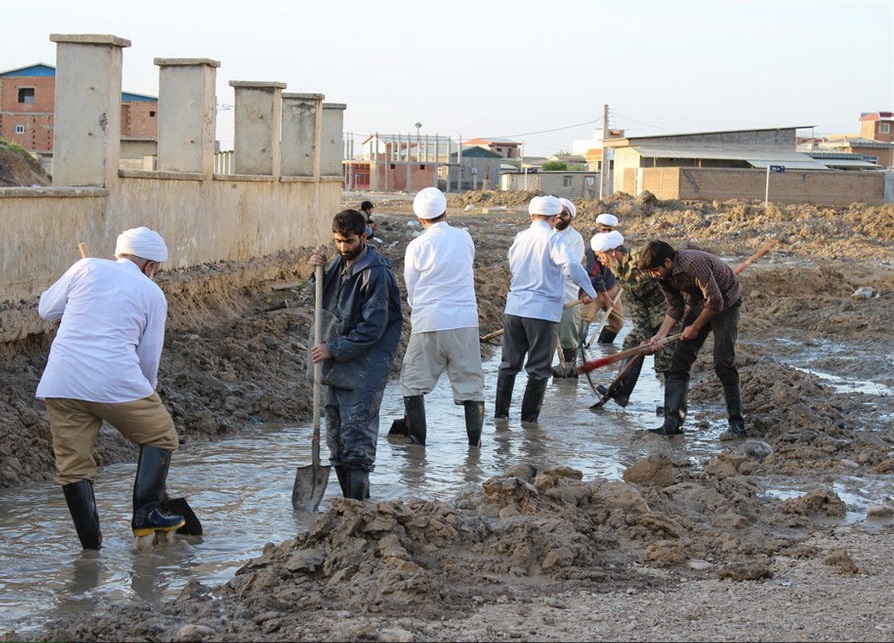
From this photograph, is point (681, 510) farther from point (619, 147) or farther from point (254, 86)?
point (619, 147)

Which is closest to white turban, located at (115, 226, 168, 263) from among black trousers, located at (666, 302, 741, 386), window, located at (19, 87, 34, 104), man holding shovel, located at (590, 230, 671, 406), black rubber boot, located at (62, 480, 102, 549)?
black rubber boot, located at (62, 480, 102, 549)

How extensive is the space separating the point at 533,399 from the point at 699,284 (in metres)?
1.78

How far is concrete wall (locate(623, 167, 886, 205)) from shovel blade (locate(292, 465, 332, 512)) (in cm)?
3704

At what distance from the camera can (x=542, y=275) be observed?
9.52 m

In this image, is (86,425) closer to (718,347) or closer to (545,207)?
(545,207)

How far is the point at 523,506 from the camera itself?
641 cm

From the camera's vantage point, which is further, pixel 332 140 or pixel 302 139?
pixel 332 140

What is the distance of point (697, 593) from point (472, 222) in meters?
29.7

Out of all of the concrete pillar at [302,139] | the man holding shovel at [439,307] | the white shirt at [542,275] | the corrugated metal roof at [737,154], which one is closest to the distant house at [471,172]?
the corrugated metal roof at [737,154]

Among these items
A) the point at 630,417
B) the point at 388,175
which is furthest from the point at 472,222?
the point at 388,175

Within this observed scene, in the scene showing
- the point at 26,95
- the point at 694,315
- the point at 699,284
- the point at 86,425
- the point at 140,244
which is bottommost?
the point at 86,425

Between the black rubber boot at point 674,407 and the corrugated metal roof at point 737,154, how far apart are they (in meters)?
40.1

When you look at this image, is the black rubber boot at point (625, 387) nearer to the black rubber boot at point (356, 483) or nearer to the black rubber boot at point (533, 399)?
the black rubber boot at point (533, 399)

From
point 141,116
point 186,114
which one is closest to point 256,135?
point 186,114
